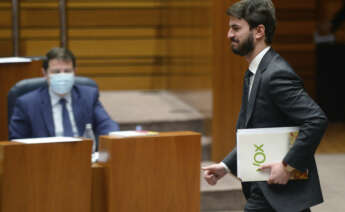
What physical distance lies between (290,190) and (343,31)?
6916mm

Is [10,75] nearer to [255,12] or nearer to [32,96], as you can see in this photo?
[32,96]

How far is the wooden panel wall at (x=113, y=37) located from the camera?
Answer: 776 cm

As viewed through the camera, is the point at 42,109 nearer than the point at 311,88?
Yes

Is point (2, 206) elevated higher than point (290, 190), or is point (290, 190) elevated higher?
point (290, 190)

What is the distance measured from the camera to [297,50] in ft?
28.1

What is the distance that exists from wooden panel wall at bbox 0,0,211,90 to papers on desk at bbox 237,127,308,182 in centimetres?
533

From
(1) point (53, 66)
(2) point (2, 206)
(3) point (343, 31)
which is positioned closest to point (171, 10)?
(3) point (343, 31)

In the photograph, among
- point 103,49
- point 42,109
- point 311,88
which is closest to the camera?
point 42,109

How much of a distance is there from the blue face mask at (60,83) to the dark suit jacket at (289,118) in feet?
5.89

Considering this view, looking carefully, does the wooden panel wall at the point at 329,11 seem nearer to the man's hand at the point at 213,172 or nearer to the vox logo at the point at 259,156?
the man's hand at the point at 213,172

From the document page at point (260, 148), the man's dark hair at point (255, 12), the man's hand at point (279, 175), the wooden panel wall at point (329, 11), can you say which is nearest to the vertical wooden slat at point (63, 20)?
the wooden panel wall at point (329, 11)

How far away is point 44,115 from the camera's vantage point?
383cm

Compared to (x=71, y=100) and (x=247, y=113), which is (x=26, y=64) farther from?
(x=247, y=113)

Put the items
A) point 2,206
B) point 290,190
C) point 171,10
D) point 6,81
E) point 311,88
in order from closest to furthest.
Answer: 1. point 290,190
2. point 2,206
3. point 6,81
4. point 171,10
5. point 311,88
